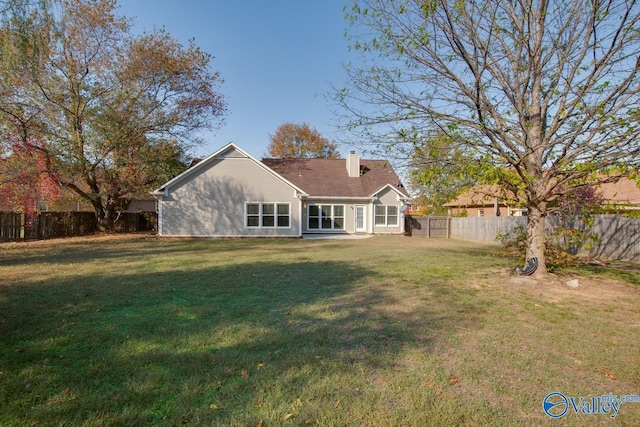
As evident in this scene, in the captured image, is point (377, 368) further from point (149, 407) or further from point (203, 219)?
point (203, 219)

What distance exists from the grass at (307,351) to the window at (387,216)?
1691 cm

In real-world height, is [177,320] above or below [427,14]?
below

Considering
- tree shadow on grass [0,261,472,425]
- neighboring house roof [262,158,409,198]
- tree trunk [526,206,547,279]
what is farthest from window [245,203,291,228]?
tree trunk [526,206,547,279]

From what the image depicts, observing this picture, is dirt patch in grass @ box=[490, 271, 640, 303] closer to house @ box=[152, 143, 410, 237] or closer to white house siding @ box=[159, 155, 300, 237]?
house @ box=[152, 143, 410, 237]

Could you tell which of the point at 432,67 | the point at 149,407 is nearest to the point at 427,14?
the point at 432,67

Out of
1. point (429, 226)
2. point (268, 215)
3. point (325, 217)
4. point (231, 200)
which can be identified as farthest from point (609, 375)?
point (429, 226)

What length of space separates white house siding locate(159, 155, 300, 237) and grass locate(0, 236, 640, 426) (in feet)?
42.6

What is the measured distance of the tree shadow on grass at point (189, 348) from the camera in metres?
3.00

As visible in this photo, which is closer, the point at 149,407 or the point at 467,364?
the point at 149,407

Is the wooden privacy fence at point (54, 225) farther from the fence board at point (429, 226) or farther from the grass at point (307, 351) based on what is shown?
the fence board at point (429, 226)

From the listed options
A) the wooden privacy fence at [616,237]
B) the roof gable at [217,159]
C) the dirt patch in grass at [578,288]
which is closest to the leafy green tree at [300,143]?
the roof gable at [217,159]

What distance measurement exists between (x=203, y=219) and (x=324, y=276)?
46.7 ft

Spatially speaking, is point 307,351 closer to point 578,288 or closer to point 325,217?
point 578,288

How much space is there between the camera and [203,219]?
21.3 metres
